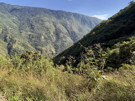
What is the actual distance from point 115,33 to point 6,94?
39.4 meters

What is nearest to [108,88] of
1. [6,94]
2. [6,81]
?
[6,94]

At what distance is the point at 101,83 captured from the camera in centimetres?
222

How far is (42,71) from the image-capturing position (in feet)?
10.0

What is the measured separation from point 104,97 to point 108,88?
28 centimetres

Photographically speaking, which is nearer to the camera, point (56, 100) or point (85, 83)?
point (56, 100)

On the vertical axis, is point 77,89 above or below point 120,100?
below

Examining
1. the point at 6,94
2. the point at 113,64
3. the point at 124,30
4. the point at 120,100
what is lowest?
the point at 113,64

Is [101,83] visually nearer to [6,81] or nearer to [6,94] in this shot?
[6,94]

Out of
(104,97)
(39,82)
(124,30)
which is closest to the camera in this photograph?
(104,97)

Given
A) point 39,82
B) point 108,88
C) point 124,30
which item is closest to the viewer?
point 108,88

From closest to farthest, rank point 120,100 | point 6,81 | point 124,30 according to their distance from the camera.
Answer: point 120,100 → point 6,81 → point 124,30

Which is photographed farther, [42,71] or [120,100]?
[42,71]

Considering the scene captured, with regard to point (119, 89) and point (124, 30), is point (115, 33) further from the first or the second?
point (119, 89)

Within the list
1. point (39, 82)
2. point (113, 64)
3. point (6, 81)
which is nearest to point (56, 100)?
point (39, 82)
